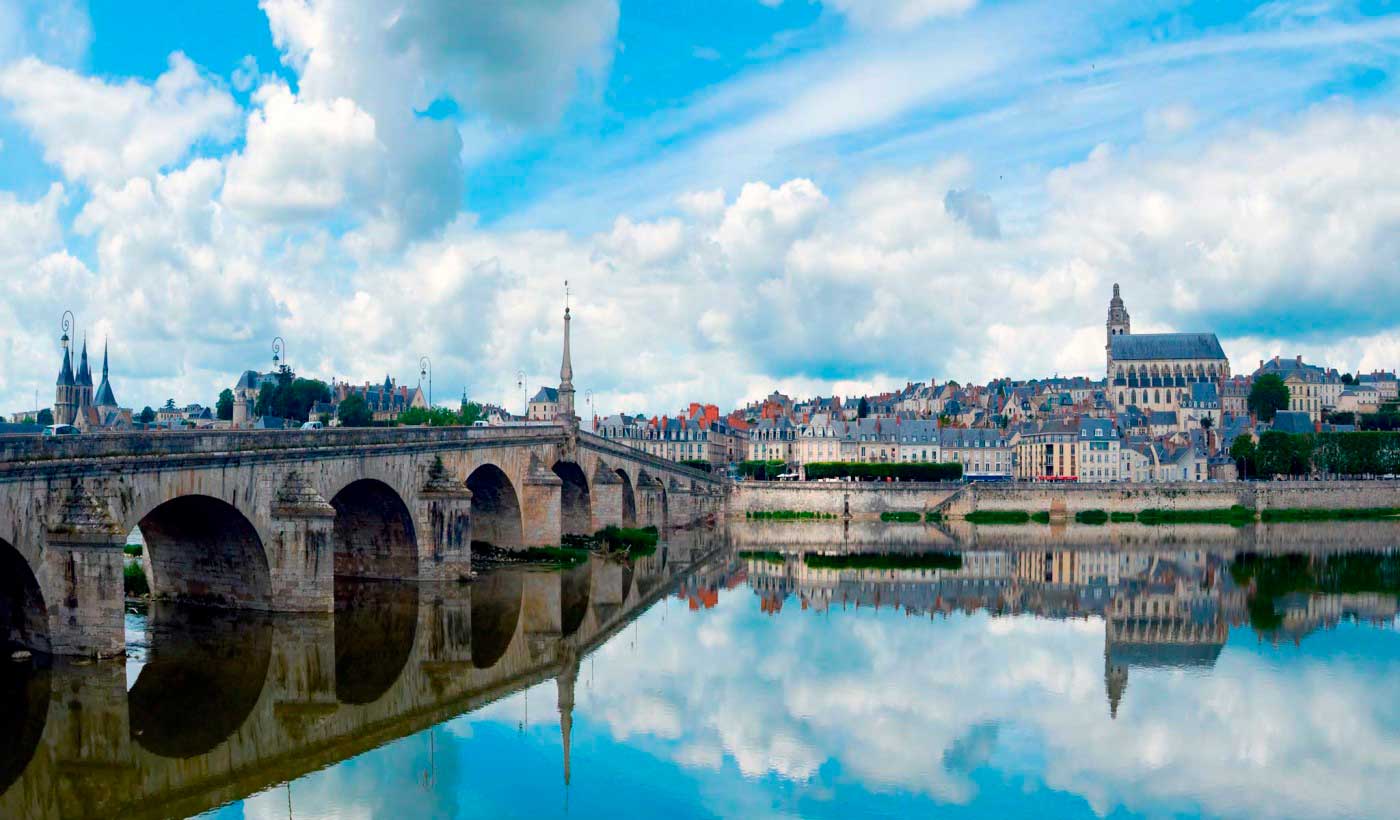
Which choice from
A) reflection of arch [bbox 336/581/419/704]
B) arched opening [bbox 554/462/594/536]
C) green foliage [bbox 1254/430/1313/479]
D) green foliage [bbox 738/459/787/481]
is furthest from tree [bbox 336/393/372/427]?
green foliage [bbox 1254/430/1313/479]

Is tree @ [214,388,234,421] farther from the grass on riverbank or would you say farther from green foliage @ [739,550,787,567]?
green foliage @ [739,550,787,567]

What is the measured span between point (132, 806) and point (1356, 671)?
25.2 m

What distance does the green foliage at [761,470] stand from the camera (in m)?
104

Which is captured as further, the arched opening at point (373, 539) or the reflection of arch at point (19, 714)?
the arched opening at point (373, 539)

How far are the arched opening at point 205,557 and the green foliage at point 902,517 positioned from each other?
58.4m

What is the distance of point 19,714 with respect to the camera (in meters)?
18.9

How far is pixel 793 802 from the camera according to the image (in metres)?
16.9

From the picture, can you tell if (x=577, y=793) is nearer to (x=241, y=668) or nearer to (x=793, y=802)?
(x=793, y=802)

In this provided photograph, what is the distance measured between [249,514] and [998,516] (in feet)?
207

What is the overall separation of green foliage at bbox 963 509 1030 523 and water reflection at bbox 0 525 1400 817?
42834 mm

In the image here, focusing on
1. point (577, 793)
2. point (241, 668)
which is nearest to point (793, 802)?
point (577, 793)

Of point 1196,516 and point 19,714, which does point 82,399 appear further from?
point 1196,516

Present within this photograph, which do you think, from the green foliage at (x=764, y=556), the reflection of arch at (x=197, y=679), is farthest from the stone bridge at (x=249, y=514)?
the green foliage at (x=764, y=556)

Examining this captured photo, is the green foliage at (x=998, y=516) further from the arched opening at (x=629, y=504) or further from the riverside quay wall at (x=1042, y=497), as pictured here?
the arched opening at (x=629, y=504)
